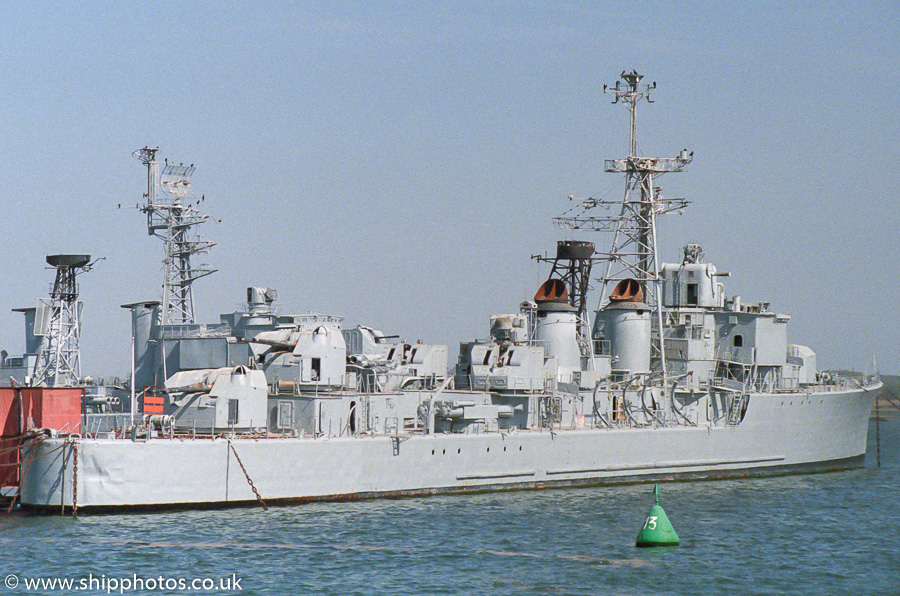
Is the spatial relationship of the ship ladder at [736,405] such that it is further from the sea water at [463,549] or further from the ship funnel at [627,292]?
the sea water at [463,549]

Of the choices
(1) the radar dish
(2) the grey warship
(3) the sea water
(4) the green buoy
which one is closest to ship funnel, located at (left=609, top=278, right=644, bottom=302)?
(2) the grey warship

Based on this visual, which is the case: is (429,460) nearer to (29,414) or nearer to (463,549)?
(463,549)

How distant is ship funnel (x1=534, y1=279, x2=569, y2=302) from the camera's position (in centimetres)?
3938

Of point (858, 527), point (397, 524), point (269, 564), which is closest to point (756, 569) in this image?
point (858, 527)

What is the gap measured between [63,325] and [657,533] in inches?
863

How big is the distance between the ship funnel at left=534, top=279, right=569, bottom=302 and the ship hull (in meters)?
5.59

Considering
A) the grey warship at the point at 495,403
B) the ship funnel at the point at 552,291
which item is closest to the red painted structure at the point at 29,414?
the grey warship at the point at 495,403

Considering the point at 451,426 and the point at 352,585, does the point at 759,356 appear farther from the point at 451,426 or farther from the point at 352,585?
the point at 352,585

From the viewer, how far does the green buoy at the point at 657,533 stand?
2620 centimetres

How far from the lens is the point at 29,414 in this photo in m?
30.0

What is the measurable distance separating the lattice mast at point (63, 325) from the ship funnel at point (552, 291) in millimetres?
16068

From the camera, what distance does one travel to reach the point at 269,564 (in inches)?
936

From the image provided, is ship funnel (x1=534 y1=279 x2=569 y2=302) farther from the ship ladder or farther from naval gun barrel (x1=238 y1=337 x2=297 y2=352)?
naval gun barrel (x1=238 y1=337 x2=297 y2=352)

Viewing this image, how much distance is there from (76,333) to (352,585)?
19.0 m
